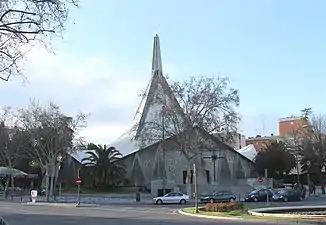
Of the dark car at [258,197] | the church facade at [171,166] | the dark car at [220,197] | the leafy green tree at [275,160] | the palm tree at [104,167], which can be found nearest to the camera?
the dark car at [220,197]

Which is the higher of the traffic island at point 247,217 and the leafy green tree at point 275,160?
the leafy green tree at point 275,160

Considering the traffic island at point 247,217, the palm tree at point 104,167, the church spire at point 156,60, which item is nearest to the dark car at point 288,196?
the traffic island at point 247,217

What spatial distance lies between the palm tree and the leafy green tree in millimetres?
22723

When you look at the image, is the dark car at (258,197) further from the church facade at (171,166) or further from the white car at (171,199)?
the church facade at (171,166)

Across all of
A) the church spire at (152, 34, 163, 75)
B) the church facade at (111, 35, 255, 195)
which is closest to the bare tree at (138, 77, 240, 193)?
the church facade at (111, 35, 255, 195)

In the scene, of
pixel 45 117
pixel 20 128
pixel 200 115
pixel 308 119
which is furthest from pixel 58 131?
pixel 308 119

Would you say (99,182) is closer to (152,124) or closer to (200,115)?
(152,124)

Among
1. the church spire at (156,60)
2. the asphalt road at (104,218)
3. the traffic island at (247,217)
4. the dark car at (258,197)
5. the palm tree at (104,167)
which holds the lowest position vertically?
the asphalt road at (104,218)

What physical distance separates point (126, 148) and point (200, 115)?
3955 cm

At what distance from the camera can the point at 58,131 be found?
5962 cm

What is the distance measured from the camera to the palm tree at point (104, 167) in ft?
256

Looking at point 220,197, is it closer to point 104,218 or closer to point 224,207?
point 224,207

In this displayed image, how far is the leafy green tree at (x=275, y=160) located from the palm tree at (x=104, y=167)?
2272 cm

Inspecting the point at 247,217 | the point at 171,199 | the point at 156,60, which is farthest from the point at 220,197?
the point at 156,60
